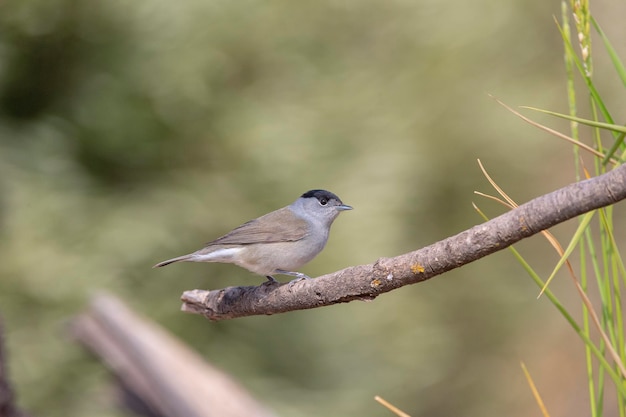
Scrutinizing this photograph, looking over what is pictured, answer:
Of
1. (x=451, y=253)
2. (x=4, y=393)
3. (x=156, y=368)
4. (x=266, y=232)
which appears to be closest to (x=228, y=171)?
(x=156, y=368)

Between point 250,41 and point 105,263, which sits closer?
point 105,263

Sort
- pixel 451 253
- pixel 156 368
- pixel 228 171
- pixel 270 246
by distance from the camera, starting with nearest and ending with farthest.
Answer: pixel 451 253
pixel 270 246
pixel 156 368
pixel 228 171

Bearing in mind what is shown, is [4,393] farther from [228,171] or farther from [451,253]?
[228,171]

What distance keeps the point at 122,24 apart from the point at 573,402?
441cm

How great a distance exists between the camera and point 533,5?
7523mm

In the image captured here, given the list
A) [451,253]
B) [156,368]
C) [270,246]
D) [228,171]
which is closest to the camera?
[451,253]

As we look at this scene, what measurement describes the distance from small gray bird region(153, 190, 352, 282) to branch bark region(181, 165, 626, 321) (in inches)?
26.6

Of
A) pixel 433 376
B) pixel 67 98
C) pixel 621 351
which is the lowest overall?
pixel 621 351

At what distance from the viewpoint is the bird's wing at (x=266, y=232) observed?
8.37 feet

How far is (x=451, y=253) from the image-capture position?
1157 mm

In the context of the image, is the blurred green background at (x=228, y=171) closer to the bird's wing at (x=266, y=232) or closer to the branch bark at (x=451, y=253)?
the bird's wing at (x=266, y=232)

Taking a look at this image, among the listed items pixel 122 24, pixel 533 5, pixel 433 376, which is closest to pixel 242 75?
pixel 122 24

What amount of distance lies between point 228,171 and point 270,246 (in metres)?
2.69

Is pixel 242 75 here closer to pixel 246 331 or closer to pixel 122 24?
pixel 122 24
